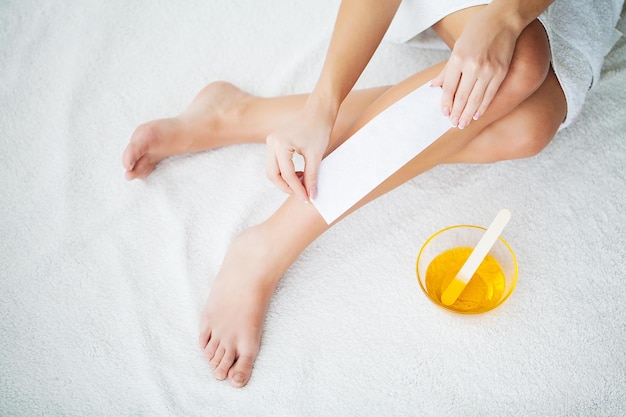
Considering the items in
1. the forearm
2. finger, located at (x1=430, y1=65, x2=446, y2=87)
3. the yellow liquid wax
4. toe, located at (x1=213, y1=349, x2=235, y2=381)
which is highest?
the forearm

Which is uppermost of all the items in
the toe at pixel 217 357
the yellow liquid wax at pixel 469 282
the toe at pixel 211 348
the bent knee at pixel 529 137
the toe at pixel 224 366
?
the toe at pixel 211 348

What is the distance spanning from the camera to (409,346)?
0.92 metres

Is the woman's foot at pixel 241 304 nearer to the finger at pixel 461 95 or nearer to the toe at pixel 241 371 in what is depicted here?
the toe at pixel 241 371

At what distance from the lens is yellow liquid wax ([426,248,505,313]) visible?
0.92 m

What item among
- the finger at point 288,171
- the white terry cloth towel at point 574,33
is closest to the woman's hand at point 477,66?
the white terry cloth towel at point 574,33

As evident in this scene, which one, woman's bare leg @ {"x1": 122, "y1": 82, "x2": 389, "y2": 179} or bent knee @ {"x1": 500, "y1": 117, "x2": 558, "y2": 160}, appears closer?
bent knee @ {"x1": 500, "y1": 117, "x2": 558, "y2": 160}

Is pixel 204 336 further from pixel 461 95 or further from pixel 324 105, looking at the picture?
pixel 461 95

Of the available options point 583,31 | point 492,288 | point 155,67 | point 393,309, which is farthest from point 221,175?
point 583,31

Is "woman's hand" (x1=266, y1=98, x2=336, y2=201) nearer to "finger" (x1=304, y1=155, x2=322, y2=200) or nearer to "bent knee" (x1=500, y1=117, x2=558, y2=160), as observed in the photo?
"finger" (x1=304, y1=155, x2=322, y2=200)

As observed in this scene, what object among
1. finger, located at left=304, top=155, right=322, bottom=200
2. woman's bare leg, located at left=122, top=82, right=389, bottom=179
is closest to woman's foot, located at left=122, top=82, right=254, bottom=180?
woman's bare leg, located at left=122, top=82, right=389, bottom=179

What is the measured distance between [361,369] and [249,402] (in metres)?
0.19

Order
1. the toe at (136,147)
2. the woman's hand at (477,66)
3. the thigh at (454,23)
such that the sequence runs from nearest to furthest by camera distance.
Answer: the woman's hand at (477,66)
the thigh at (454,23)
the toe at (136,147)

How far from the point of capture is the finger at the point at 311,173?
785 mm

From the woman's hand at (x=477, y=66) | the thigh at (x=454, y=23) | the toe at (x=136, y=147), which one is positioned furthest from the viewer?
the toe at (x=136, y=147)
